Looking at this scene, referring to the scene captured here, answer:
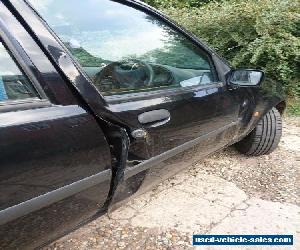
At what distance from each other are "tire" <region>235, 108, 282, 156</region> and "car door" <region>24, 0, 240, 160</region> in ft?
2.41

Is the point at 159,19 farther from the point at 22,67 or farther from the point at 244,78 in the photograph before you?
the point at 22,67

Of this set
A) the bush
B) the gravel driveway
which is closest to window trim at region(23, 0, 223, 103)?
the gravel driveway

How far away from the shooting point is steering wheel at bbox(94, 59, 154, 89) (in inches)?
73.2

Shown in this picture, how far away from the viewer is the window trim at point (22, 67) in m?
1.39

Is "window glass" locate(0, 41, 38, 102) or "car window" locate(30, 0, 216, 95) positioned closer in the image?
"window glass" locate(0, 41, 38, 102)

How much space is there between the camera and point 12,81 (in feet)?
4.64

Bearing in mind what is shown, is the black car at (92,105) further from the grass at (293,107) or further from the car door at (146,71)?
the grass at (293,107)

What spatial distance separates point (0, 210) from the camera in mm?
1277

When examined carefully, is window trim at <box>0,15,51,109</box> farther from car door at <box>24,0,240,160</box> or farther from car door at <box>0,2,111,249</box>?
car door at <box>24,0,240,160</box>

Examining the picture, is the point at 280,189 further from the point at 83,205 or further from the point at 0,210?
the point at 0,210

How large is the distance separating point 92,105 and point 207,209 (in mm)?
1380

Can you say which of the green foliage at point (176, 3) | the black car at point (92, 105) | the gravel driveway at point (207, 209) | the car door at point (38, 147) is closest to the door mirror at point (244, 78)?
the black car at point (92, 105)

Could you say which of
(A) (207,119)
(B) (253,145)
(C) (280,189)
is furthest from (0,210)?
(B) (253,145)

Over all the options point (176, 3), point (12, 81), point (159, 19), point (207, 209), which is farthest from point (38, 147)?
point (176, 3)
